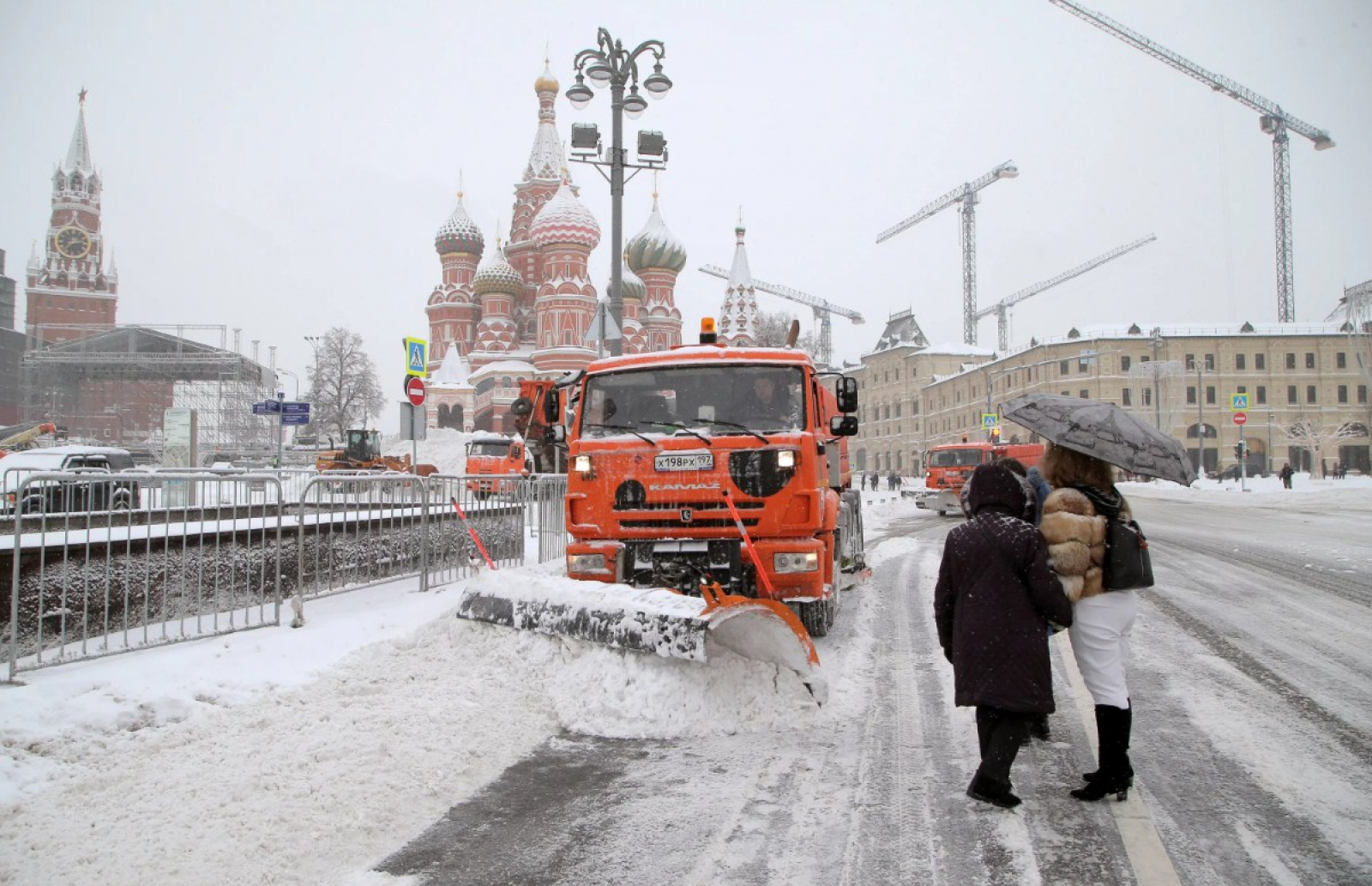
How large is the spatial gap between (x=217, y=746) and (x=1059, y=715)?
16.3ft

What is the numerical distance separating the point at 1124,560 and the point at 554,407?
5067mm

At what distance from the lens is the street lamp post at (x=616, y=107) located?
47.4 ft

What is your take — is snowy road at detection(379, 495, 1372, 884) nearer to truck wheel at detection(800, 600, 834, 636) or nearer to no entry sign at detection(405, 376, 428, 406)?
truck wheel at detection(800, 600, 834, 636)

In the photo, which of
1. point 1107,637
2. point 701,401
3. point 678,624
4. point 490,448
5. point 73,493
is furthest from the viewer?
point 490,448

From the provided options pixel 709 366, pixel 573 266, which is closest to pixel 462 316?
pixel 573 266

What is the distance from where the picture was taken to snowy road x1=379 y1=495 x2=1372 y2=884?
3.38 metres

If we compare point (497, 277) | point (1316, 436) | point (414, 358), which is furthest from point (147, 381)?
point (1316, 436)

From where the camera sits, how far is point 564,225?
188ft

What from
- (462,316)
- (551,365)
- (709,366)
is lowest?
(709,366)

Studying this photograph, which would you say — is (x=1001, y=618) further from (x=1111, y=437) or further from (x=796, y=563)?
(x=796, y=563)

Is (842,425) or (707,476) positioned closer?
(707,476)

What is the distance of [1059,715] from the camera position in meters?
5.46

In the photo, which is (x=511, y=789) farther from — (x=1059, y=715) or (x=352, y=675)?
(x=1059, y=715)

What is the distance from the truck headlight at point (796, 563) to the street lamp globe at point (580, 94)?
455 inches
